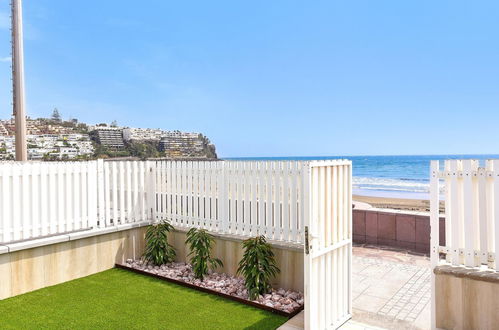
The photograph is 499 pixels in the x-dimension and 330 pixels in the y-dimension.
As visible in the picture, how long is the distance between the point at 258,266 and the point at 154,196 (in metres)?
2.84

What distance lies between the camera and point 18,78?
8891mm

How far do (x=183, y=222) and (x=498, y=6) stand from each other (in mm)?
58640

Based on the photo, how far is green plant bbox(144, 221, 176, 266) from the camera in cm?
589

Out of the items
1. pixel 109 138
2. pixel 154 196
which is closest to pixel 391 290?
pixel 154 196

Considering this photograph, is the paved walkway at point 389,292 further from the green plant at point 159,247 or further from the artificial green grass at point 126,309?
the green plant at point 159,247

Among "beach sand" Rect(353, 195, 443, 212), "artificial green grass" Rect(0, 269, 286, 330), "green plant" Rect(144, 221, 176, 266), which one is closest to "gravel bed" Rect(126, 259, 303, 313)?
"green plant" Rect(144, 221, 176, 266)

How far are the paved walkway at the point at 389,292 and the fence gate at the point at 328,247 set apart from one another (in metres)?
0.33

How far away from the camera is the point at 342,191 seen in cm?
380

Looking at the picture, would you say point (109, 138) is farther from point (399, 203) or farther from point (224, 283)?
point (224, 283)

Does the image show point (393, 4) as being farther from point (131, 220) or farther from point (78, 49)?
point (131, 220)

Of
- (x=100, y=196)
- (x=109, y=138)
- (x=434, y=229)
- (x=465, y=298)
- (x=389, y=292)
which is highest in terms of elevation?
(x=109, y=138)

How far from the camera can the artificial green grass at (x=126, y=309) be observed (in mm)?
3832

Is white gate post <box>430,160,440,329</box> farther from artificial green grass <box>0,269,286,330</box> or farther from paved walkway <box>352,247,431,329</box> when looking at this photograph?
artificial green grass <box>0,269,286,330</box>

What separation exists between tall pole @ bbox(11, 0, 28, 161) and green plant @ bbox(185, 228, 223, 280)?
6613 millimetres
